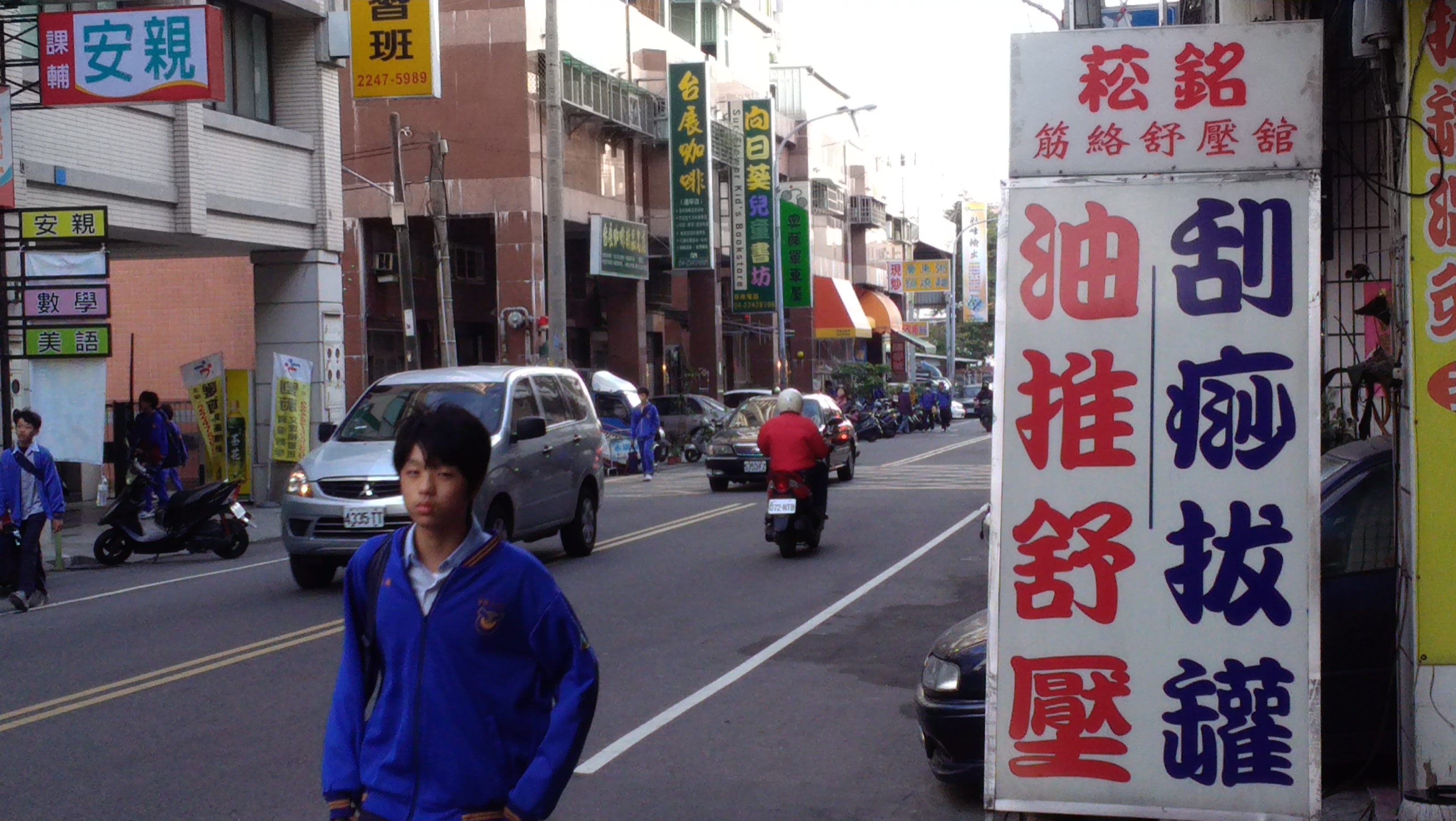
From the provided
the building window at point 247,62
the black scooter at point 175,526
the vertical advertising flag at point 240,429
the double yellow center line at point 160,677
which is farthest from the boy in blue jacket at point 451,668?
the building window at point 247,62

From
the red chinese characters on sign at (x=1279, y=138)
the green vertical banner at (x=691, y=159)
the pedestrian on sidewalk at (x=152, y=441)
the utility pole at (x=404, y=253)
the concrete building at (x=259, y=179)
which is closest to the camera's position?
the red chinese characters on sign at (x=1279, y=138)

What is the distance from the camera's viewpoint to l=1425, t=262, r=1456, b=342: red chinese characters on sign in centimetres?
522

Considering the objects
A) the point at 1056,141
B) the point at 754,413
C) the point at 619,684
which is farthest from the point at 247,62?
the point at 1056,141

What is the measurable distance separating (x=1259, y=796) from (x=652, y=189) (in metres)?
40.5

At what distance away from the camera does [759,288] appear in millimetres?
46750

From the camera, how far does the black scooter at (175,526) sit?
15.7m

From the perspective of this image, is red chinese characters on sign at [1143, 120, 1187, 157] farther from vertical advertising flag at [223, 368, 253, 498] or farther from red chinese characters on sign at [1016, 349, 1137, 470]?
vertical advertising flag at [223, 368, 253, 498]

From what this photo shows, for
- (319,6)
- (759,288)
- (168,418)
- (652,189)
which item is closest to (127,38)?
(168,418)

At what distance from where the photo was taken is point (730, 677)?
8.83m

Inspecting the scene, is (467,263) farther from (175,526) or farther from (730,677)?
(730,677)

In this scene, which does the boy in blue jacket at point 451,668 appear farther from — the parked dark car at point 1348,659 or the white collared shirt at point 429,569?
the parked dark car at point 1348,659

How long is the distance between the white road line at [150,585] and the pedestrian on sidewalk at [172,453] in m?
5.15

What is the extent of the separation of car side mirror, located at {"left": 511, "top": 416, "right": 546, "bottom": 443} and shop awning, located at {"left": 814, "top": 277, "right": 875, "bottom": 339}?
161ft

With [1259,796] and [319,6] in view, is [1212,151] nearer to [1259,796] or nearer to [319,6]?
[1259,796]
